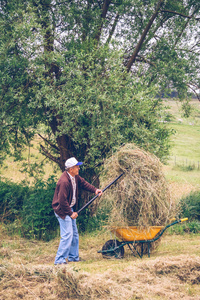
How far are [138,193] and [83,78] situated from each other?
12.4 ft

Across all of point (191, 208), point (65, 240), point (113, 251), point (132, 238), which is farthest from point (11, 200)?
point (191, 208)

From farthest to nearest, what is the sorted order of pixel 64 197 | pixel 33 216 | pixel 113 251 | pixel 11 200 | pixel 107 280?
pixel 11 200 < pixel 33 216 < pixel 113 251 < pixel 64 197 < pixel 107 280

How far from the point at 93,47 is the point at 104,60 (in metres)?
0.46

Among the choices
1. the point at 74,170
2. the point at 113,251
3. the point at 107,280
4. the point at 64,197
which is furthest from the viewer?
the point at 113,251

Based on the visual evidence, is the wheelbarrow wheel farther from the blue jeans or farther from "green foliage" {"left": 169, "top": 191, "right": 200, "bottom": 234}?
"green foliage" {"left": 169, "top": 191, "right": 200, "bottom": 234}

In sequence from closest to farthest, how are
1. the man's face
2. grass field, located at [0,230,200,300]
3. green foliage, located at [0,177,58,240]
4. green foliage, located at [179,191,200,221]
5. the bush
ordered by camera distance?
1. grass field, located at [0,230,200,300]
2. the man's face
3. green foliage, located at [0,177,58,240]
4. the bush
5. green foliage, located at [179,191,200,221]

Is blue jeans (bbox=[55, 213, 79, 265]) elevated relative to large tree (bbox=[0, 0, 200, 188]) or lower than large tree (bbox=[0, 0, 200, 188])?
lower

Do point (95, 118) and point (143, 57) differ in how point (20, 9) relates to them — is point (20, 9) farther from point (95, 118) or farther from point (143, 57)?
point (143, 57)

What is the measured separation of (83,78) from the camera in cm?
857

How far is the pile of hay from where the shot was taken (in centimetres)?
624

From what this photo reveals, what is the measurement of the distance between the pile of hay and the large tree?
5.90ft

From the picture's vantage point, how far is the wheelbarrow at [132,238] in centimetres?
626

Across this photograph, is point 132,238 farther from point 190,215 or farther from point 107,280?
point 190,215

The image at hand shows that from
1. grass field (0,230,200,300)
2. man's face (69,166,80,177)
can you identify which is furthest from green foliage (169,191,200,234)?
man's face (69,166,80,177)
